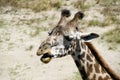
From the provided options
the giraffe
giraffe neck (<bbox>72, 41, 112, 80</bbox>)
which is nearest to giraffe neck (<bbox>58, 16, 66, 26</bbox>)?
the giraffe

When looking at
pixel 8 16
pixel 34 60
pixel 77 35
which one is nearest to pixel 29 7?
pixel 8 16

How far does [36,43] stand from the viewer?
44.5 feet

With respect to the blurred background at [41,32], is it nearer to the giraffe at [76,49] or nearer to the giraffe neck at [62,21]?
the giraffe at [76,49]

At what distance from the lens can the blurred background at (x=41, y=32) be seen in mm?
11406

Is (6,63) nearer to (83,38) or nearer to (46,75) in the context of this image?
(46,75)

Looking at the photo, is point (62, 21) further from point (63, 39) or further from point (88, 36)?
point (88, 36)

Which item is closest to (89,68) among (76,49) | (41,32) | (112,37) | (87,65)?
(87,65)

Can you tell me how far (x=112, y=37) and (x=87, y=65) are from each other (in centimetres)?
735

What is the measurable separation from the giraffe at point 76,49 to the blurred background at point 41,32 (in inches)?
173

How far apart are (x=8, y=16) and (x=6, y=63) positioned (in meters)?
5.26

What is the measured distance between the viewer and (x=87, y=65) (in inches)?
238

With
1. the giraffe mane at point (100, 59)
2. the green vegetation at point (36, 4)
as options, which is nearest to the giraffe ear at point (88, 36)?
the giraffe mane at point (100, 59)

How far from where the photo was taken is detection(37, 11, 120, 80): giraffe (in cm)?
565

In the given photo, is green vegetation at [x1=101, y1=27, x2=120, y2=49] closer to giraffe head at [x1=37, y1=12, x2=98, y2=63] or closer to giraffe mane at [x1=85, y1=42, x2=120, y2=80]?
giraffe mane at [x1=85, y1=42, x2=120, y2=80]
